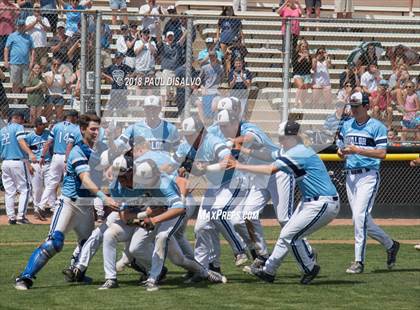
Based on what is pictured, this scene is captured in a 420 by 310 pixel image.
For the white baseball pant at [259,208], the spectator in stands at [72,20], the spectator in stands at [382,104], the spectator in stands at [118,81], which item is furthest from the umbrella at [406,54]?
the white baseball pant at [259,208]

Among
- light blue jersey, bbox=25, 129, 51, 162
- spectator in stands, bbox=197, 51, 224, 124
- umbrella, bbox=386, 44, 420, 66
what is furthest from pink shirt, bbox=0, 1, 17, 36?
umbrella, bbox=386, 44, 420, 66

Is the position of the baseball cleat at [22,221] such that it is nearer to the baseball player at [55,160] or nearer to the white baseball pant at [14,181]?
the white baseball pant at [14,181]

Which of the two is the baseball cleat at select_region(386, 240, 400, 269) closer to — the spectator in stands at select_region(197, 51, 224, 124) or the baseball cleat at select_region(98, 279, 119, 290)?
the baseball cleat at select_region(98, 279, 119, 290)

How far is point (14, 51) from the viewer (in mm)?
19156

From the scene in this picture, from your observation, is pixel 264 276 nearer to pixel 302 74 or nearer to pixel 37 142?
pixel 302 74

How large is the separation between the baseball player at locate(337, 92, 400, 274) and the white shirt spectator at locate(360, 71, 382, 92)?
673 centimetres

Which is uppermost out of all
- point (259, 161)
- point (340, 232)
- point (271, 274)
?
point (259, 161)

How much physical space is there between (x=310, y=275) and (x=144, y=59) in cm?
803

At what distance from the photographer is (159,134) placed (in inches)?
520

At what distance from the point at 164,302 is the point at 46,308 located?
122 cm

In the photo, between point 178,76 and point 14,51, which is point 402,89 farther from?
point 14,51

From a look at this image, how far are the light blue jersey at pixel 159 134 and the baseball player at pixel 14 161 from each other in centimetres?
604

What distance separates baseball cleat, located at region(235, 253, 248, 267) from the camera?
13270 mm

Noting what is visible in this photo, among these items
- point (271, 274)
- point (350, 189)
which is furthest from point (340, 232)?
point (271, 274)
